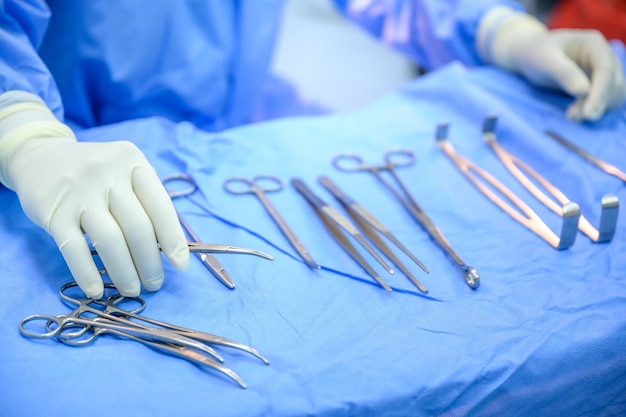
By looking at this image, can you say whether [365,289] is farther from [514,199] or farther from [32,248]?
[32,248]

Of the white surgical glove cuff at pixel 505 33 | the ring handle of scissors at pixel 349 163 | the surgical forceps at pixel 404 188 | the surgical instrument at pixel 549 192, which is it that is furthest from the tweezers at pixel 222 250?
the white surgical glove cuff at pixel 505 33

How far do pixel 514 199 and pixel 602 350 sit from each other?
388 mm

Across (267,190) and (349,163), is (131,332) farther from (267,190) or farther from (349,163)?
(349,163)

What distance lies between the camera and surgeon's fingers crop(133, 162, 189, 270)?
937 millimetres

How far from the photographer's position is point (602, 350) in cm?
93

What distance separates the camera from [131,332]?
0.84 metres

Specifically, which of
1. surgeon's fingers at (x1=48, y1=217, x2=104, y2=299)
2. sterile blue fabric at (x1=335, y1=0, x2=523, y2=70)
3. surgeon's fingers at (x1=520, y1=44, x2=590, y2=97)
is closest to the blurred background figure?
sterile blue fabric at (x1=335, y1=0, x2=523, y2=70)

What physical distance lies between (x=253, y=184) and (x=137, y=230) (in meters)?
0.36

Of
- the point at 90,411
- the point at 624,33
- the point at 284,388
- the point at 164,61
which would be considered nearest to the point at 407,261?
the point at 284,388

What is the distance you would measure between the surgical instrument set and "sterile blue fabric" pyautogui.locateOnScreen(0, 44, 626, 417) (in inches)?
0.5

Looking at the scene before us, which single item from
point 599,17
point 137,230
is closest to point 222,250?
point 137,230

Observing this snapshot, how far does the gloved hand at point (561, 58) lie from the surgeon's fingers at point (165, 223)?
1018mm

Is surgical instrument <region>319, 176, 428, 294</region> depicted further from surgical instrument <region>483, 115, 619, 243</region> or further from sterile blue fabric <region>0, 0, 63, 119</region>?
sterile blue fabric <region>0, 0, 63, 119</region>

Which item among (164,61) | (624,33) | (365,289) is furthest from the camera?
(624,33)
